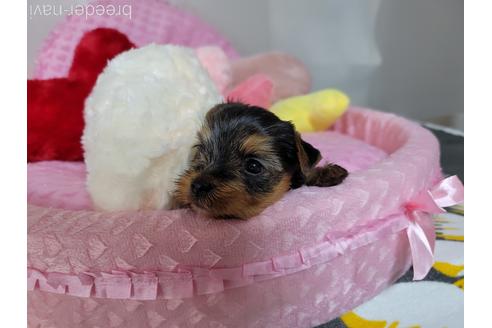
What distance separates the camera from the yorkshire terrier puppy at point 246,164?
1.24 m

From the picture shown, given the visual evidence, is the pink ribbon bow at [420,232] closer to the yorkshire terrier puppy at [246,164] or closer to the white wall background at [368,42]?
the yorkshire terrier puppy at [246,164]

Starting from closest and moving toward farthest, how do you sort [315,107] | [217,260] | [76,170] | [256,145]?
[217,260]
[256,145]
[76,170]
[315,107]

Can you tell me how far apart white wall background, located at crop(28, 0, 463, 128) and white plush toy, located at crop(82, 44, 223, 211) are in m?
1.07

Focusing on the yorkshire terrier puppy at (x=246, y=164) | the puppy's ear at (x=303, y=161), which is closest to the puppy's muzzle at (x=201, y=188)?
the yorkshire terrier puppy at (x=246, y=164)

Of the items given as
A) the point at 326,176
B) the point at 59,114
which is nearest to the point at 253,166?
the point at 326,176

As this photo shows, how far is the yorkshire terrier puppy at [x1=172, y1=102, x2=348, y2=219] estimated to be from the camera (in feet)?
4.07

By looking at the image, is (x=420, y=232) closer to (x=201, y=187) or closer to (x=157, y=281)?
(x=201, y=187)

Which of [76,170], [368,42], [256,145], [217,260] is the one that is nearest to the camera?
[217,260]

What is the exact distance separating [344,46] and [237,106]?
1572mm

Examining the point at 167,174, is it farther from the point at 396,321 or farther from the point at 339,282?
the point at 396,321

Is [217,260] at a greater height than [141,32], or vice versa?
[141,32]

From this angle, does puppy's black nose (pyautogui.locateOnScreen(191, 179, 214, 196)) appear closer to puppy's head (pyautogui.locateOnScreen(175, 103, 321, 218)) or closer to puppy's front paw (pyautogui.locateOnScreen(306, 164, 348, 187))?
puppy's head (pyautogui.locateOnScreen(175, 103, 321, 218))

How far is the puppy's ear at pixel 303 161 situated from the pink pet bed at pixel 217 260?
5cm

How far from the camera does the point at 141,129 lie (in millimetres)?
1401
